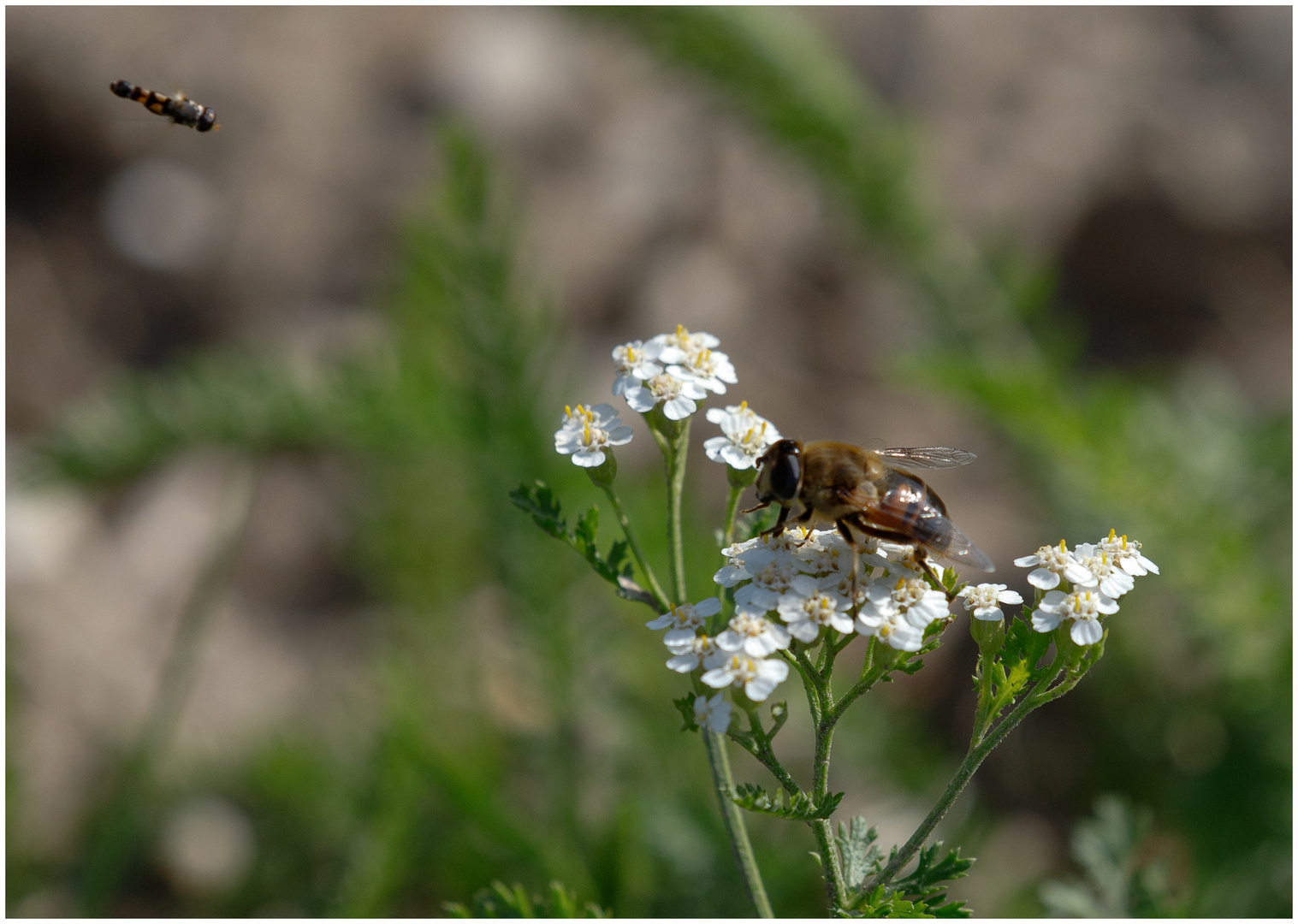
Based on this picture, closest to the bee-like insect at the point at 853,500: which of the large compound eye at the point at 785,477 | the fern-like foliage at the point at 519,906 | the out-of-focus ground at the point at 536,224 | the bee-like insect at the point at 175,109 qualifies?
the large compound eye at the point at 785,477

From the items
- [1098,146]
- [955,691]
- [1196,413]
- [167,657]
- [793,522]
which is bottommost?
[167,657]

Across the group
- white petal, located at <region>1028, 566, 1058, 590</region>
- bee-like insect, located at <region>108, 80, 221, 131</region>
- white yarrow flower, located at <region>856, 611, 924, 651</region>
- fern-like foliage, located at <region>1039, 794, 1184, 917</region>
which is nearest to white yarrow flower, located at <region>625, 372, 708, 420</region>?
white yarrow flower, located at <region>856, 611, 924, 651</region>

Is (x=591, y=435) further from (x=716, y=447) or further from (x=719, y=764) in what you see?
(x=719, y=764)

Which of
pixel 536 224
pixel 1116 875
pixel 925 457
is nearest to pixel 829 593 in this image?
pixel 925 457

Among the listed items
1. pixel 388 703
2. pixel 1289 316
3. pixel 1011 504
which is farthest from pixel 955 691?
pixel 1289 316

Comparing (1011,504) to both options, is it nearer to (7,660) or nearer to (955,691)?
(955,691)

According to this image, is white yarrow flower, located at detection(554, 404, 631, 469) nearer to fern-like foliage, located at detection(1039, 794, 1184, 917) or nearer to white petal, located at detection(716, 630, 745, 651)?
white petal, located at detection(716, 630, 745, 651)

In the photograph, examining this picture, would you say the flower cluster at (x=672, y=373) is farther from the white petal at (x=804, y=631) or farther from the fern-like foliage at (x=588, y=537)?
the white petal at (x=804, y=631)
